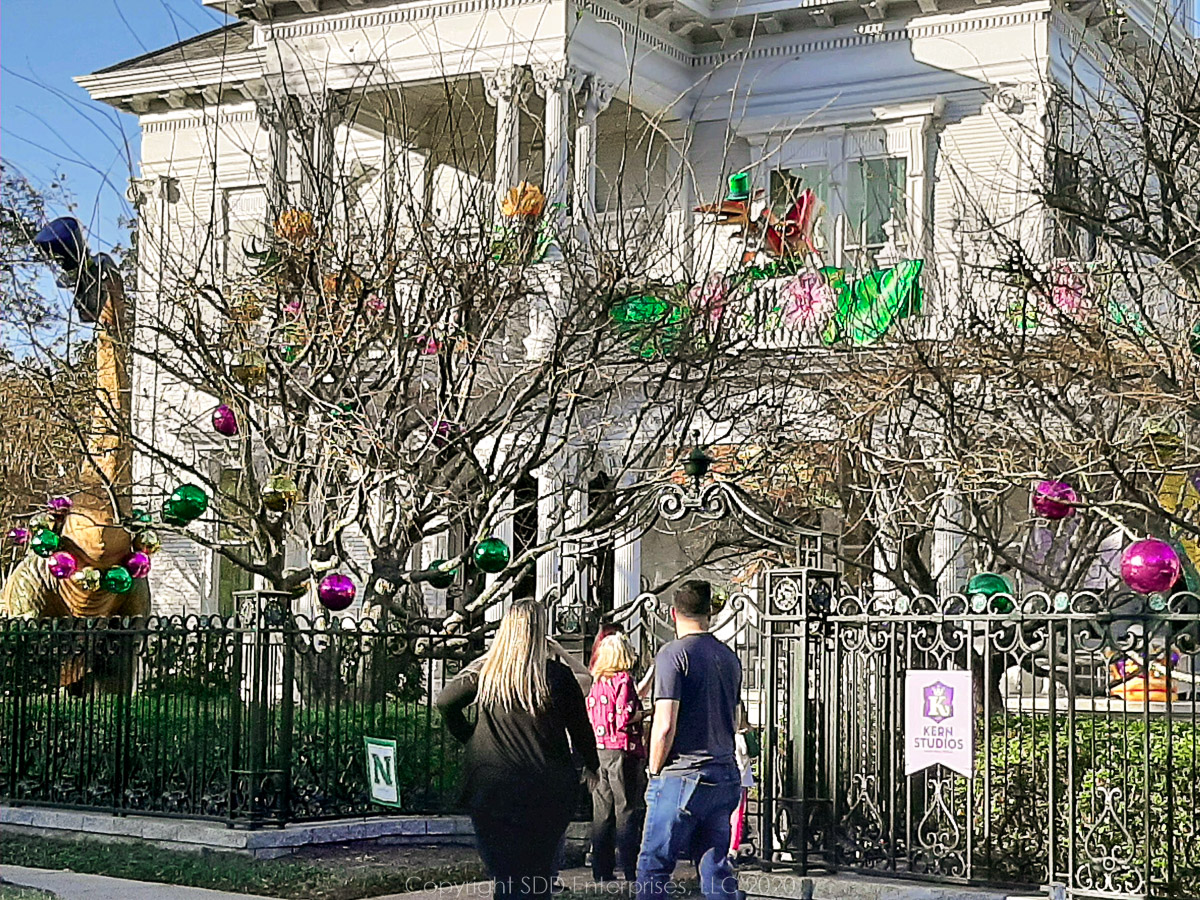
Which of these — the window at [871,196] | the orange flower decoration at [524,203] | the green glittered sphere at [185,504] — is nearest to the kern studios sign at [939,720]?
the green glittered sphere at [185,504]

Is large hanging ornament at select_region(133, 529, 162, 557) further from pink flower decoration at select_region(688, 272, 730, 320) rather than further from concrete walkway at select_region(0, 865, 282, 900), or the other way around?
pink flower decoration at select_region(688, 272, 730, 320)

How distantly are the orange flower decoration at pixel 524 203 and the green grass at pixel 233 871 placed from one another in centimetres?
579

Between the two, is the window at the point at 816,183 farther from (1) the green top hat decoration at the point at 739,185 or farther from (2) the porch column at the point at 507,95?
(1) the green top hat decoration at the point at 739,185

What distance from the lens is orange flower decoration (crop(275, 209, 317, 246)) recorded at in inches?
594

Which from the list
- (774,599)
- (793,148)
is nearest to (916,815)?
(774,599)

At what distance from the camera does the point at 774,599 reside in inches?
483

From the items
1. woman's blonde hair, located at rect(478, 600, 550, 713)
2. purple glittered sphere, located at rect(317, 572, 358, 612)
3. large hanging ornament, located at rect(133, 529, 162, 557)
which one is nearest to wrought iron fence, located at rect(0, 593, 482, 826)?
purple glittered sphere, located at rect(317, 572, 358, 612)

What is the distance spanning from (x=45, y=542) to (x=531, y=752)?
9.06m

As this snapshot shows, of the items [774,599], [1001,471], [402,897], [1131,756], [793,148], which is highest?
[793,148]

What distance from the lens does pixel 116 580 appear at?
16.4m

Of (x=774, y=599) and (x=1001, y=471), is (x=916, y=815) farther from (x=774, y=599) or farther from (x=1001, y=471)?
(x=1001, y=471)

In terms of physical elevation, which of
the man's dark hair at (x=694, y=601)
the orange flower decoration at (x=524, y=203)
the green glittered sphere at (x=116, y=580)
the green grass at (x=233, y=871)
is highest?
the orange flower decoration at (x=524, y=203)

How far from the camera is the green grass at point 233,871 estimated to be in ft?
38.0

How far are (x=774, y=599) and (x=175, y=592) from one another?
805 inches
